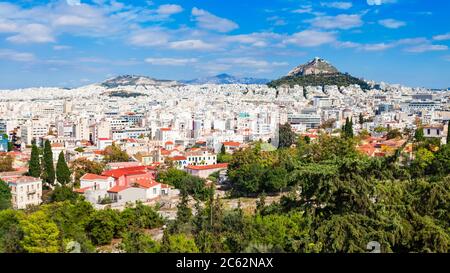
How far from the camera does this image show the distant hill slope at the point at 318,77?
54.9 metres

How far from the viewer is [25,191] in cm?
1091

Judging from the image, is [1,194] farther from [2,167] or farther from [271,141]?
[271,141]

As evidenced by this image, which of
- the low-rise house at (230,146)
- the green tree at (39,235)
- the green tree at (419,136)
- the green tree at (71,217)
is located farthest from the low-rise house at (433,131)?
the green tree at (39,235)

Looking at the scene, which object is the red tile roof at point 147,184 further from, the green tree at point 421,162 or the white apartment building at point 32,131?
the white apartment building at point 32,131

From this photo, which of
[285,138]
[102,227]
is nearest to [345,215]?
[102,227]

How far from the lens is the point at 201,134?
2288cm

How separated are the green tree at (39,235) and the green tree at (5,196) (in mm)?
4135

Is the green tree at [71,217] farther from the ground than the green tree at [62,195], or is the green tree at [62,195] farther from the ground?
the green tree at [71,217]

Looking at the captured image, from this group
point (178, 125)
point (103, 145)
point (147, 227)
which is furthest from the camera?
point (178, 125)

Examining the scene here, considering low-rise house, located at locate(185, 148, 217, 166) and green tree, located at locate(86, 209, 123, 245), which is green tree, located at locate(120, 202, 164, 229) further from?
low-rise house, located at locate(185, 148, 217, 166)

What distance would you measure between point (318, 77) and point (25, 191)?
47762mm

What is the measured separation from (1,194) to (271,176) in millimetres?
5747
